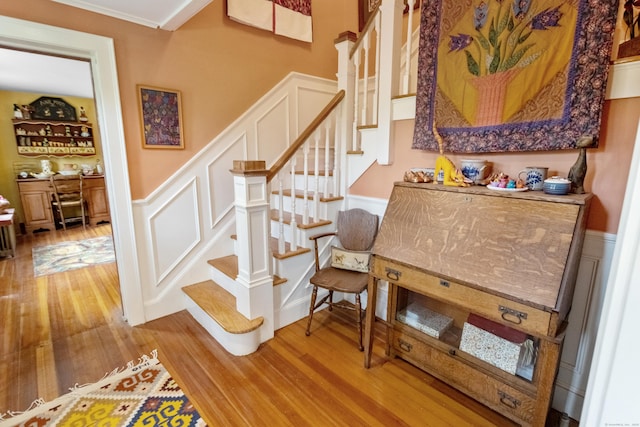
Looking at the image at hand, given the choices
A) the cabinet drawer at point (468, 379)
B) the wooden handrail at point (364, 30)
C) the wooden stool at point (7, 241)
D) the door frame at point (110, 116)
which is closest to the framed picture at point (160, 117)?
the door frame at point (110, 116)

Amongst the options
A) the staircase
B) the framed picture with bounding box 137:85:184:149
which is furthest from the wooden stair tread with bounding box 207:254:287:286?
the framed picture with bounding box 137:85:184:149

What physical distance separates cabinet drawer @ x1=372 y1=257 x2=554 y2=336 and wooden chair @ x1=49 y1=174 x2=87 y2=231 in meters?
6.08

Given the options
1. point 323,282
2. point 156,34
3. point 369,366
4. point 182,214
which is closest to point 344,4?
point 156,34

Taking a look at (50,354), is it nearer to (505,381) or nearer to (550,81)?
(505,381)

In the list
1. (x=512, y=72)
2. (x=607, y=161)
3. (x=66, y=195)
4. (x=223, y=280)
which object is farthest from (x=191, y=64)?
(x=66, y=195)

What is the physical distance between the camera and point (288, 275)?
237 cm

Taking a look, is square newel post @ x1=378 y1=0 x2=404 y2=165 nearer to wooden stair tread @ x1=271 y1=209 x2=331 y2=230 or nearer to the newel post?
the newel post

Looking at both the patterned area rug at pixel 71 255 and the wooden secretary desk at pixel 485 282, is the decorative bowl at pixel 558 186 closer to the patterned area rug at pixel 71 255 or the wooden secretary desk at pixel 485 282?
the wooden secretary desk at pixel 485 282

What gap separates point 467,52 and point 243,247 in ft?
6.18

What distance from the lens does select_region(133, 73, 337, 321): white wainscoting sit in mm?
2438

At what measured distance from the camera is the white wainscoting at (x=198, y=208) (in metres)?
2.44

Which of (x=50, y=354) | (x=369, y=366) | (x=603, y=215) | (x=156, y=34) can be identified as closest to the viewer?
(x=603, y=215)

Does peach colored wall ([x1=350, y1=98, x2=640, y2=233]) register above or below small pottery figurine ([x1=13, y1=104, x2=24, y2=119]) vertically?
below

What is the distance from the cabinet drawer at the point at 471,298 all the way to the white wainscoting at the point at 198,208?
1.69m
